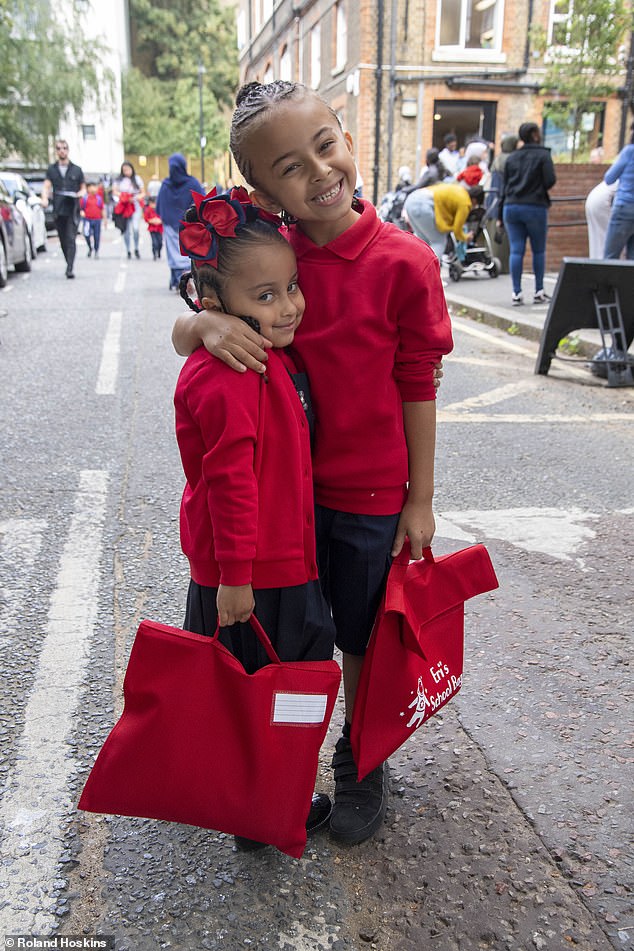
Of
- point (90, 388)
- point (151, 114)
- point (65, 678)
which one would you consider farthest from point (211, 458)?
point (151, 114)

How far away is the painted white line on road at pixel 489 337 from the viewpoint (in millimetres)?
8220

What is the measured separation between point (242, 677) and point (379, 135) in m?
22.7

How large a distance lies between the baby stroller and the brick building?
9.86 m

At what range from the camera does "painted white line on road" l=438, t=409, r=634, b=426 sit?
18.8 feet

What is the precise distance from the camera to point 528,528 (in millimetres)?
3879

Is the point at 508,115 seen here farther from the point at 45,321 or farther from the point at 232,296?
the point at 232,296

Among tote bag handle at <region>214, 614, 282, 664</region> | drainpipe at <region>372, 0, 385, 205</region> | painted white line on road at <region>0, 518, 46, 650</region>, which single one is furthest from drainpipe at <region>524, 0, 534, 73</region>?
tote bag handle at <region>214, 614, 282, 664</region>

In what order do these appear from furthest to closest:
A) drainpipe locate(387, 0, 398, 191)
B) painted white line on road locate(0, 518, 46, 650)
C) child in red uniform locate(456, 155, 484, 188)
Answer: drainpipe locate(387, 0, 398, 191) → child in red uniform locate(456, 155, 484, 188) → painted white line on road locate(0, 518, 46, 650)

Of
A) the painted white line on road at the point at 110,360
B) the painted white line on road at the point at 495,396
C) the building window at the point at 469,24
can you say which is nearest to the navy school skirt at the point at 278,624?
the painted white line on road at the point at 495,396

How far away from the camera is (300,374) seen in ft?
6.02

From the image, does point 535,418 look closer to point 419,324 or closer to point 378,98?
point 419,324

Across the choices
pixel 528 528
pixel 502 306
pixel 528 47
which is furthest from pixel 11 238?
pixel 528 47

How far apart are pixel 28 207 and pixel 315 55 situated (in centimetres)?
1364

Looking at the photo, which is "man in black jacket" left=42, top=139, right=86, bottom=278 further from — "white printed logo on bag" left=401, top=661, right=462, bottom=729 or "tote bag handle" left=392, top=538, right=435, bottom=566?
"white printed logo on bag" left=401, top=661, right=462, bottom=729
